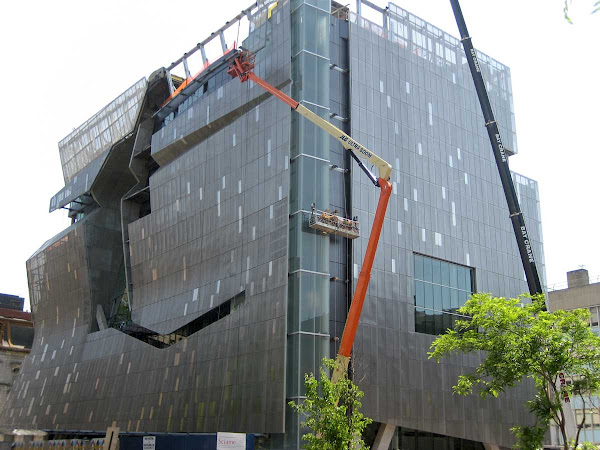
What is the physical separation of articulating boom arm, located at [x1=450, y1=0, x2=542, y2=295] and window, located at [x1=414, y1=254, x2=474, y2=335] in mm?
12483

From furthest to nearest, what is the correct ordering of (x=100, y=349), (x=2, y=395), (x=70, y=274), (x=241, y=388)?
(x=2, y=395) → (x=70, y=274) → (x=100, y=349) → (x=241, y=388)

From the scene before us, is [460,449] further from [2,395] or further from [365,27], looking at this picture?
[2,395]

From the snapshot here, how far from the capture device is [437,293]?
63469 millimetres

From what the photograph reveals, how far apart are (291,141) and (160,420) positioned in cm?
2749

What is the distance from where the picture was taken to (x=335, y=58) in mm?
63938

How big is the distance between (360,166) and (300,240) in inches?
303

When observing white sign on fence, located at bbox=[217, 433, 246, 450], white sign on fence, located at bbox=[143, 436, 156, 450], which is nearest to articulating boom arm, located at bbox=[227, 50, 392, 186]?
white sign on fence, located at bbox=[217, 433, 246, 450]

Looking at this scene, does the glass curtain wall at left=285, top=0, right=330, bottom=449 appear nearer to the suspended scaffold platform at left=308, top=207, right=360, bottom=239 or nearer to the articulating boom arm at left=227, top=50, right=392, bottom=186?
the suspended scaffold platform at left=308, top=207, right=360, bottom=239

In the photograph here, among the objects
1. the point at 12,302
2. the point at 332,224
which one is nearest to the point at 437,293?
the point at 332,224

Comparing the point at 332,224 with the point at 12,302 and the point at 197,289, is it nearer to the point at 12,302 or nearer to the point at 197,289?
the point at 197,289

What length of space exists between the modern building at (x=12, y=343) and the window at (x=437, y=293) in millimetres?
78883

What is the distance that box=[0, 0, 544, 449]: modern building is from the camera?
56188 millimetres

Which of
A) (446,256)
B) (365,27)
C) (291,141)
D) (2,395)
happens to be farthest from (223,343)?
(2,395)

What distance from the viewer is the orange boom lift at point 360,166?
4681 centimetres
